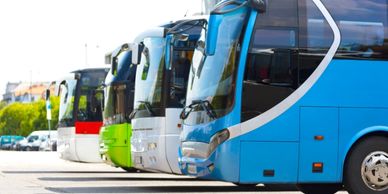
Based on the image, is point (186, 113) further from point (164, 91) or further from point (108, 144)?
point (108, 144)

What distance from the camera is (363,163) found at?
41.9 ft

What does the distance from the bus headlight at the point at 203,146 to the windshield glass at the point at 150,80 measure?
10.6 feet

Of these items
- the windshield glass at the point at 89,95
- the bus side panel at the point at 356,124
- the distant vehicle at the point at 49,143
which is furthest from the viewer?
the distant vehicle at the point at 49,143

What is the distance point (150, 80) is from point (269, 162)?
17.1ft

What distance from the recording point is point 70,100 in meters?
25.8

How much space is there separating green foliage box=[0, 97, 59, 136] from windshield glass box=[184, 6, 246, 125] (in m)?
105

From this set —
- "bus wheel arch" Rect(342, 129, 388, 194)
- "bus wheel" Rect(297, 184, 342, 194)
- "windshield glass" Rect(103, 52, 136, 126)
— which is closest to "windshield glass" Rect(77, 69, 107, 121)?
"windshield glass" Rect(103, 52, 136, 126)

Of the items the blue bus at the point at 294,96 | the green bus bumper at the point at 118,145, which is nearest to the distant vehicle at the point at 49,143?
the green bus bumper at the point at 118,145

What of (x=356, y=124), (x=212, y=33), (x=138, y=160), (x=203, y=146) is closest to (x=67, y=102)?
(x=138, y=160)

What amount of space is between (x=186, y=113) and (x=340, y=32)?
268 centimetres

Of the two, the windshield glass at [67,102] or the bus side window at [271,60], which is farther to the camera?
the windshield glass at [67,102]

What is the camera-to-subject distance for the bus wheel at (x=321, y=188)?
1441 cm

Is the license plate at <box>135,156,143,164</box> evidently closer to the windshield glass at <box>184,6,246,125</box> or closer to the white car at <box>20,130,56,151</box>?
the windshield glass at <box>184,6,246,125</box>

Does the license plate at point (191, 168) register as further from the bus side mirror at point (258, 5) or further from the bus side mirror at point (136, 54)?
the bus side mirror at point (136, 54)
